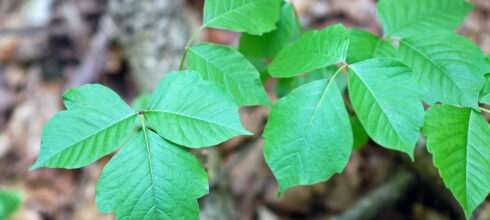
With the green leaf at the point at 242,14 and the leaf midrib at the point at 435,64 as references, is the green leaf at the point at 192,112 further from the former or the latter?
the leaf midrib at the point at 435,64

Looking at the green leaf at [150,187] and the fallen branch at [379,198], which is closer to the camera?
the green leaf at [150,187]

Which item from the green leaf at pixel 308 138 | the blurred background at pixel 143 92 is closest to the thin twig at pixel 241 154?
the blurred background at pixel 143 92

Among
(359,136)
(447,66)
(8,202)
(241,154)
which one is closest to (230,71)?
(359,136)

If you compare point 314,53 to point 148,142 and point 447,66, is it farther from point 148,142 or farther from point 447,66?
point 148,142

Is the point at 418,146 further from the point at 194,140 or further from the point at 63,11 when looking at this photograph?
the point at 63,11

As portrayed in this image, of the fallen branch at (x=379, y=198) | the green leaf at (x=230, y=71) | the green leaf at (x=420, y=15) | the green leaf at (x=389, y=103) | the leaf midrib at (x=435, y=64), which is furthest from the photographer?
the fallen branch at (x=379, y=198)

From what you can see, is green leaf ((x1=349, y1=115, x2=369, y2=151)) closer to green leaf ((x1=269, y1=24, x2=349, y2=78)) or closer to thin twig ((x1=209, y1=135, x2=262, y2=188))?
green leaf ((x1=269, y1=24, x2=349, y2=78))

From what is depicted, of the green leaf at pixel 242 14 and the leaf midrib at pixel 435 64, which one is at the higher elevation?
the green leaf at pixel 242 14
